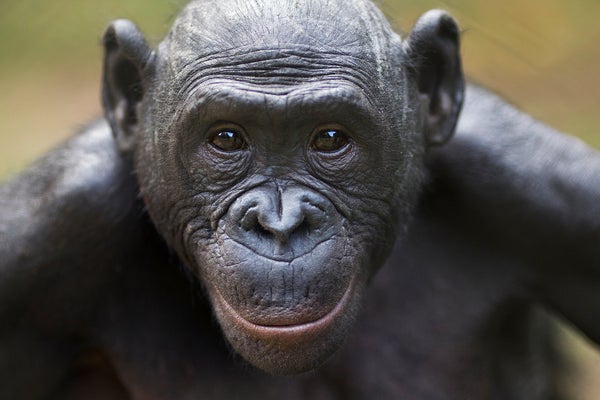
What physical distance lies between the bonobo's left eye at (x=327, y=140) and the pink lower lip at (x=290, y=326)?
1.57 ft

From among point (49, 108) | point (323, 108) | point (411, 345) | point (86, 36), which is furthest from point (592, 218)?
point (86, 36)

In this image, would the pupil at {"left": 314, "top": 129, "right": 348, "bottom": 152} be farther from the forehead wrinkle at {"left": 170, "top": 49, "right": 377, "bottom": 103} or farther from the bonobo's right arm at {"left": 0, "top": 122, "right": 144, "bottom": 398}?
the bonobo's right arm at {"left": 0, "top": 122, "right": 144, "bottom": 398}

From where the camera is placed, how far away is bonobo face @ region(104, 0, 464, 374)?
141 inches

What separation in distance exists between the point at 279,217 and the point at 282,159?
0.85 ft

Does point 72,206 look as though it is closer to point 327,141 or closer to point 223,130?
point 223,130

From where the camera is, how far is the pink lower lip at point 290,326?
357 cm

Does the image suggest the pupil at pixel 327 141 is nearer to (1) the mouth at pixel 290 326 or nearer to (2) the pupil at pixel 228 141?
(2) the pupil at pixel 228 141

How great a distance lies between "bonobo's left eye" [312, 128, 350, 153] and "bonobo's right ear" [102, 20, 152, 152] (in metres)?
0.84

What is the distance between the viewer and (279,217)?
11.8ft

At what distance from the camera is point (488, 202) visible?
4.87 meters

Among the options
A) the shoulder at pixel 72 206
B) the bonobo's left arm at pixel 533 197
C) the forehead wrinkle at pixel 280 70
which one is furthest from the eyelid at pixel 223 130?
the bonobo's left arm at pixel 533 197

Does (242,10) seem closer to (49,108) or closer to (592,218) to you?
(592,218)

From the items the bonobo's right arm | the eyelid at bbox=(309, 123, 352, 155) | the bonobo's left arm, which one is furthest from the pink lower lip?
the bonobo's left arm

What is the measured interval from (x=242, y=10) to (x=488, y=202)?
1.58 m
